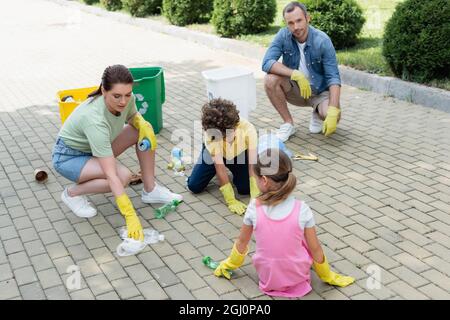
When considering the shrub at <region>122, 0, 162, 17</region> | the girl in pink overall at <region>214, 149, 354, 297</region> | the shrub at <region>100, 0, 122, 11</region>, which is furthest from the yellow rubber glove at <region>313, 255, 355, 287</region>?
the shrub at <region>100, 0, 122, 11</region>

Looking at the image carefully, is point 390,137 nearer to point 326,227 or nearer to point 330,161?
point 330,161

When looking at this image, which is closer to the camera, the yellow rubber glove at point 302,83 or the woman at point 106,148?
the woman at point 106,148

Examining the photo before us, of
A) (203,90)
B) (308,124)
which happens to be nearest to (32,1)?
(203,90)

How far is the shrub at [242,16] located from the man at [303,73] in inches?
164

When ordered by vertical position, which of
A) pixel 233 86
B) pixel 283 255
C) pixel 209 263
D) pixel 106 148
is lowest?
pixel 209 263

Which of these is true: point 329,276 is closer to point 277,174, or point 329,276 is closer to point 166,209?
point 277,174

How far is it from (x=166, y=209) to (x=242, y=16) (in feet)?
20.0

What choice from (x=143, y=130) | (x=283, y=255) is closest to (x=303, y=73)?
(x=143, y=130)

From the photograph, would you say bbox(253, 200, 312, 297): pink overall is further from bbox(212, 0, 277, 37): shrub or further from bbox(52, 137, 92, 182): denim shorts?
bbox(212, 0, 277, 37): shrub

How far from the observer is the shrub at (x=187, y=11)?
11.1 meters

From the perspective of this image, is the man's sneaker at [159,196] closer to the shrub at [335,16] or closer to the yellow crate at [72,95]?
the yellow crate at [72,95]

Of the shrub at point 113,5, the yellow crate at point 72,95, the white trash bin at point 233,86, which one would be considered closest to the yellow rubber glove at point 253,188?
the white trash bin at point 233,86

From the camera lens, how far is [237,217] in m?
4.04

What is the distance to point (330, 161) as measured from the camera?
491cm
